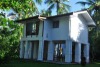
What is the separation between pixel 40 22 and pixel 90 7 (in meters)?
16.1

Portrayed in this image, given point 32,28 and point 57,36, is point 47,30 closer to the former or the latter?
point 57,36

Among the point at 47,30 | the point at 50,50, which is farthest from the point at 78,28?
the point at 50,50

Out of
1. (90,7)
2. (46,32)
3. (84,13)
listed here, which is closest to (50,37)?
(46,32)

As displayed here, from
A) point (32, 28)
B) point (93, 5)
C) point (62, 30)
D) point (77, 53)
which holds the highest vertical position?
point (93, 5)

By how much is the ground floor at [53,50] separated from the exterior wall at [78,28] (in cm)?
95

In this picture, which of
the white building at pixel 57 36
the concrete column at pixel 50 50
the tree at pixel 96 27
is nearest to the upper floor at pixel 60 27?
the white building at pixel 57 36

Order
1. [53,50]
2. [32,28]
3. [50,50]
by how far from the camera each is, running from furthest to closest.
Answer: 1. [32,28]
2. [53,50]
3. [50,50]

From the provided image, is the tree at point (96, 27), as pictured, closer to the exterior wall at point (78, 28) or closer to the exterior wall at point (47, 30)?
the exterior wall at point (78, 28)

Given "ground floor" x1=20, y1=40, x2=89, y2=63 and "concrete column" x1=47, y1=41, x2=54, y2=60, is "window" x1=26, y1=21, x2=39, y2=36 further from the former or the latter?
"concrete column" x1=47, y1=41, x2=54, y2=60

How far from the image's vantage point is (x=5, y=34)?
1905 cm

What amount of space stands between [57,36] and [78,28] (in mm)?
3184

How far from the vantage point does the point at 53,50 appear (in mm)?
30953

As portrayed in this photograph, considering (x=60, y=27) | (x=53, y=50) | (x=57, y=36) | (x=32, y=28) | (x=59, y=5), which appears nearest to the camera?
(x=60, y=27)

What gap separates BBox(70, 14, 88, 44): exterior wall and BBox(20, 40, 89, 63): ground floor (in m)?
0.95
